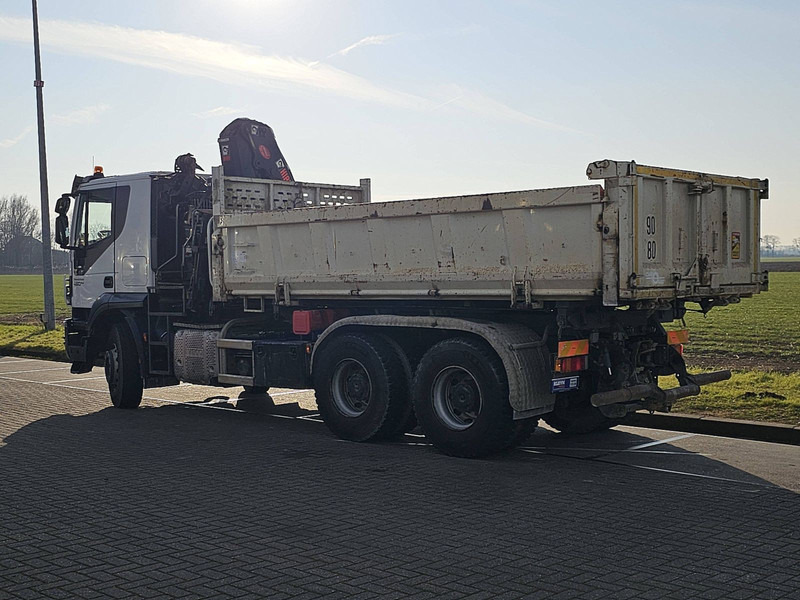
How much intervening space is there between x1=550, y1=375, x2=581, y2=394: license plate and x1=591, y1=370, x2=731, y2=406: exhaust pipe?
21 centimetres

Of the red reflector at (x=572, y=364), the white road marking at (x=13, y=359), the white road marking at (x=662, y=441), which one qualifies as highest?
the red reflector at (x=572, y=364)

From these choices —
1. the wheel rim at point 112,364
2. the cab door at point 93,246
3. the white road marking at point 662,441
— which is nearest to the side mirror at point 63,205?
the cab door at point 93,246

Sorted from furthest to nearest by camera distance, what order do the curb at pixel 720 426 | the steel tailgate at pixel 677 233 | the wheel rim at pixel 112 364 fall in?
the wheel rim at pixel 112 364 < the curb at pixel 720 426 < the steel tailgate at pixel 677 233

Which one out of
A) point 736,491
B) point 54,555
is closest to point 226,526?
point 54,555

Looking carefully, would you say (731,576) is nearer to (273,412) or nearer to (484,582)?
(484,582)

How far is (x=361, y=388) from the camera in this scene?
1087 cm

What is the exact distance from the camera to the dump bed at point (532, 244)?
878 cm

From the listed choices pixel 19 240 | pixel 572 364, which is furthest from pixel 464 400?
pixel 19 240

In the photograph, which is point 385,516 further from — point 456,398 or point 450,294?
point 450,294

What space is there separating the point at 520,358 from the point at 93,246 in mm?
7304

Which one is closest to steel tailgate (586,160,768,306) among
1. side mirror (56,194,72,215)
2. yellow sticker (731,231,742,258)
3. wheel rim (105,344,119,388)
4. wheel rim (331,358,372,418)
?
yellow sticker (731,231,742,258)

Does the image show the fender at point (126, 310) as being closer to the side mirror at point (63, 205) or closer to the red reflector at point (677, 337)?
the side mirror at point (63, 205)

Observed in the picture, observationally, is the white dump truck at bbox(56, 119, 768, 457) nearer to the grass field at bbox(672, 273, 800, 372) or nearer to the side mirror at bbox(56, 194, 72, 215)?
the side mirror at bbox(56, 194, 72, 215)

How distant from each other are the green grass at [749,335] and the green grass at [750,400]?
105 cm
